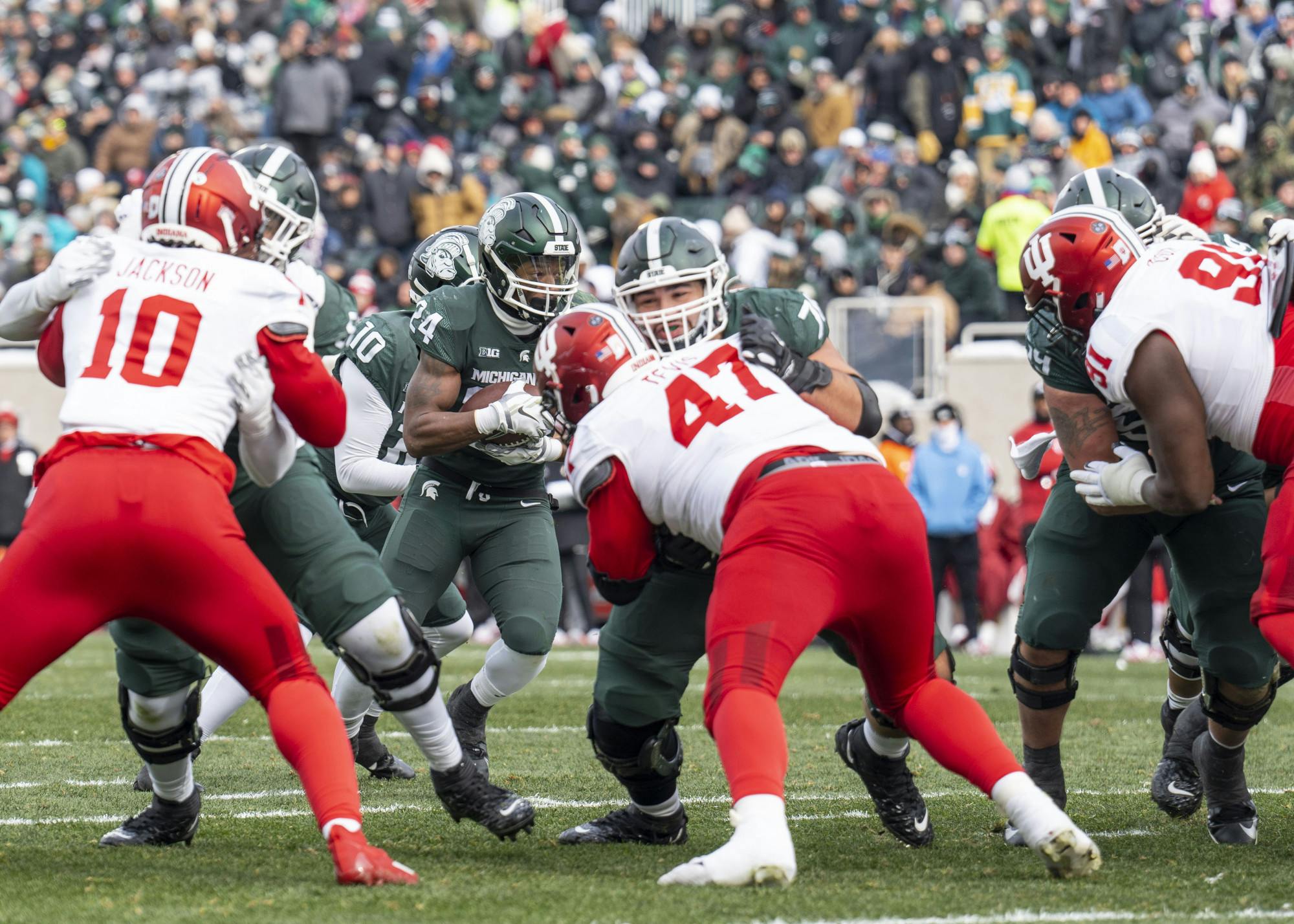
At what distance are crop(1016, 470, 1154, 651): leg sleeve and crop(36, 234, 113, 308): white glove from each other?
2.60 metres

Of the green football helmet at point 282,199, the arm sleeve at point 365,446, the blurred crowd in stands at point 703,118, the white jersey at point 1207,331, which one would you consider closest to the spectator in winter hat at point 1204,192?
the blurred crowd in stands at point 703,118

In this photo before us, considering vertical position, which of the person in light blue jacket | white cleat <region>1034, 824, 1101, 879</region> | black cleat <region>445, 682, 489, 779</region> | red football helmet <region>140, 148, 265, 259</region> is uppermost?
red football helmet <region>140, 148, 265, 259</region>

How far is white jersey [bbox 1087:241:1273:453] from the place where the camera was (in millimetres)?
4270

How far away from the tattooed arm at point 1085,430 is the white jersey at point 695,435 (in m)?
0.93

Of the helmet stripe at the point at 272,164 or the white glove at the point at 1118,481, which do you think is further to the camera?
the helmet stripe at the point at 272,164

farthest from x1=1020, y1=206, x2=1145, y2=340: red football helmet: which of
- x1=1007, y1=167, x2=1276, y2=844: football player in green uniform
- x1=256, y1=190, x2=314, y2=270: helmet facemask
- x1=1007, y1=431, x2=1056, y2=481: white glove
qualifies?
x1=256, y1=190, x2=314, y2=270: helmet facemask

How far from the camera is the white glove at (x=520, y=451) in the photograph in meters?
5.74

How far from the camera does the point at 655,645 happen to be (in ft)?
15.2

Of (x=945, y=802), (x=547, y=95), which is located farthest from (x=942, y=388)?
(x=945, y=802)

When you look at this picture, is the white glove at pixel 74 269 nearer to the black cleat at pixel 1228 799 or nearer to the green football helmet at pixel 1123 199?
the green football helmet at pixel 1123 199

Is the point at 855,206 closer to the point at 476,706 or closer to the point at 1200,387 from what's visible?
the point at 476,706

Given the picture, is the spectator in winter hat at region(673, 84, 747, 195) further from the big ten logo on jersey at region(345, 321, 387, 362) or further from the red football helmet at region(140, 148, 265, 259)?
the red football helmet at region(140, 148, 265, 259)

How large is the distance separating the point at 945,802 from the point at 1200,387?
1.86 m

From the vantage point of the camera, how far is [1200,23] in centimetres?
1647
